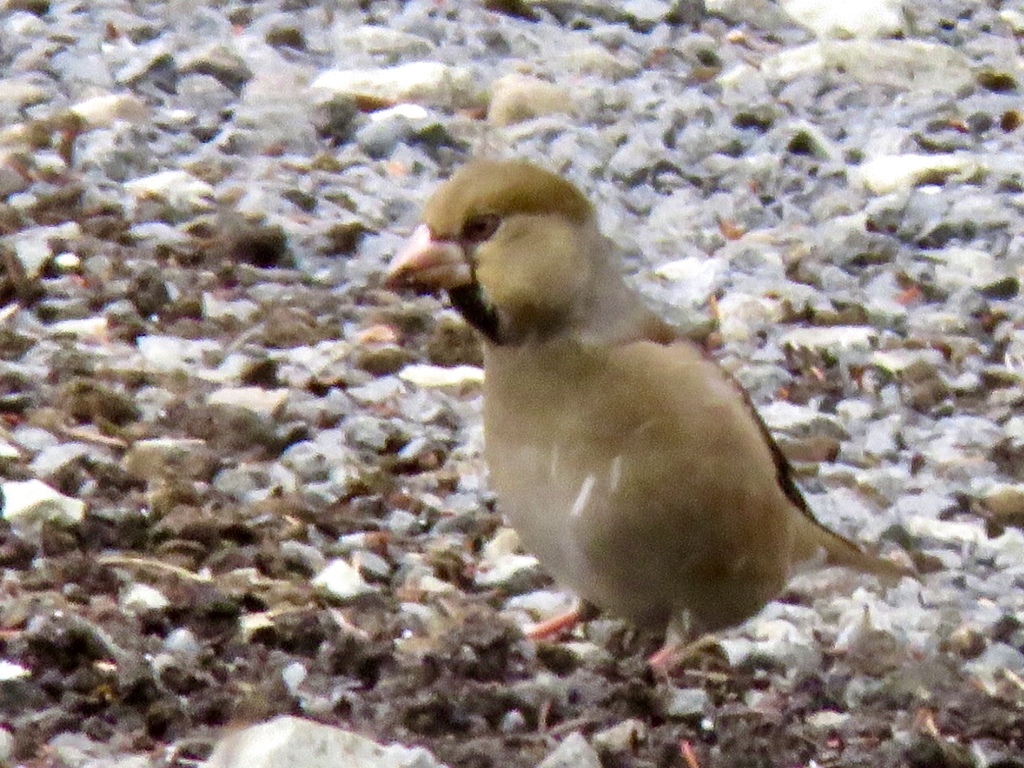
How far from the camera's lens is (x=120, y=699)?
9.91 feet

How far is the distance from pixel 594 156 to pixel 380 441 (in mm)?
1832

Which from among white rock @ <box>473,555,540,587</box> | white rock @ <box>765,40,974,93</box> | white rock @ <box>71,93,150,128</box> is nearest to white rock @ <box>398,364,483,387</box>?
white rock @ <box>473,555,540,587</box>

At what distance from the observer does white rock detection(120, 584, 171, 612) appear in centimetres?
334

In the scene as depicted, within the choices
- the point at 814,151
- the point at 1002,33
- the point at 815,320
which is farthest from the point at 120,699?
the point at 1002,33

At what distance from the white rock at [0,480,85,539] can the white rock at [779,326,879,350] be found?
6.01 ft

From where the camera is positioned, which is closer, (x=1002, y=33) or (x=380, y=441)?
(x=380, y=441)

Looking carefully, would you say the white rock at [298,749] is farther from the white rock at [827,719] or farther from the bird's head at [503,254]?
the bird's head at [503,254]

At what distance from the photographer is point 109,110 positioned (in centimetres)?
558

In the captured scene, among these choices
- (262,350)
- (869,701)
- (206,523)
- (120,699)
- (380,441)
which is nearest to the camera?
(120,699)

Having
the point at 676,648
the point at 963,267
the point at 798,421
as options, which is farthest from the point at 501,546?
the point at 963,267

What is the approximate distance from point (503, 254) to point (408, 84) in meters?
2.60

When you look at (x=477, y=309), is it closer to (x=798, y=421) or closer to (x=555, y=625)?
(x=555, y=625)

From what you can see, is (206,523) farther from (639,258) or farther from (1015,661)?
(639,258)

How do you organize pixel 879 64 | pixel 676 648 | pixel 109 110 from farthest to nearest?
pixel 879 64 → pixel 109 110 → pixel 676 648
